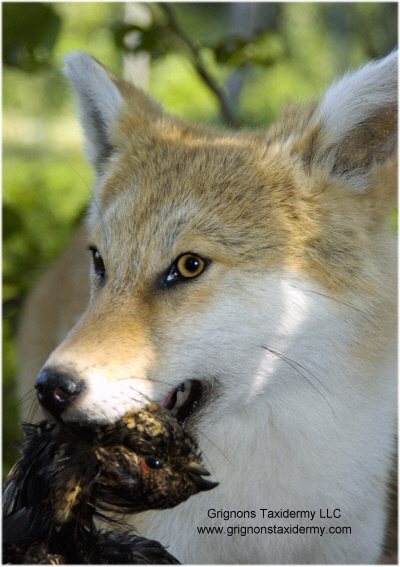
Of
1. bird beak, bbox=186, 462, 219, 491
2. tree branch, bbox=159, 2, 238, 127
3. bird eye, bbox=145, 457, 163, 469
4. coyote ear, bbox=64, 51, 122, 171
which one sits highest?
tree branch, bbox=159, 2, 238, 127

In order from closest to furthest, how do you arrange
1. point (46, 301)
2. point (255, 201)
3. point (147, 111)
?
point (255, 201) < point (147, 111) < point (46, 301)

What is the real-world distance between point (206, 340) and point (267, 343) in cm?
26

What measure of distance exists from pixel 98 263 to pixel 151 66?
3190mm

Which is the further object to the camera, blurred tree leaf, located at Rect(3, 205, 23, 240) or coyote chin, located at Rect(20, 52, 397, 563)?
blurred tree leaf, located at Rect(3, 205, 23, 240)

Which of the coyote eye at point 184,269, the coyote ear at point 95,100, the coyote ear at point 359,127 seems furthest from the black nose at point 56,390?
the coyote ear at point 95,100

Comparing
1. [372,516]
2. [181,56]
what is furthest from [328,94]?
[181,56]

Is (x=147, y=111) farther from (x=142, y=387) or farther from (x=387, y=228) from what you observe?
(x=142, y=387)

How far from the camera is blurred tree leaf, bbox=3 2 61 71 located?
3938mm

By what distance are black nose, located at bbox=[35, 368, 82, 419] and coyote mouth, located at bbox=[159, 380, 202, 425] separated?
46 centimetres

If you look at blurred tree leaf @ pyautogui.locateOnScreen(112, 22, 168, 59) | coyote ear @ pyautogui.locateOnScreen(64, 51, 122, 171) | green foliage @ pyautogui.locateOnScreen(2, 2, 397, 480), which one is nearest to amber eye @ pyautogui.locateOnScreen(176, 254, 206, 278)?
coyote ear @ pyautogui.locateOnScreen(64, 51, 122, 171)

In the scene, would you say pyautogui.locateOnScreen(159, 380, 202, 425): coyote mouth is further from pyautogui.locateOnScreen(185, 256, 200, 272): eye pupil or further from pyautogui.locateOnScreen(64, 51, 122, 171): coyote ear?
pyautogui.locateOnScreen(64, 51, 122, 171): coyote ear

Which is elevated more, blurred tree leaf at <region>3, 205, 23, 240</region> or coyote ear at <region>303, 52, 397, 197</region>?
coyote ear at <region>303, 52, 397, 197</region>

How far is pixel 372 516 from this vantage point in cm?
266

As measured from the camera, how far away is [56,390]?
1861 mm
